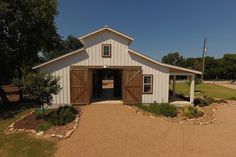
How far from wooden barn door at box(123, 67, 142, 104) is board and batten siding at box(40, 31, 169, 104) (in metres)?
0.49

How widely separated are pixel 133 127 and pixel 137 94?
5859 mm

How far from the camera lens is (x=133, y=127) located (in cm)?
1121

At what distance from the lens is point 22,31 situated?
1895 cm

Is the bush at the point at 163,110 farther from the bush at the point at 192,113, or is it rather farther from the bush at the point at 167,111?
the bush at the point at 192,113

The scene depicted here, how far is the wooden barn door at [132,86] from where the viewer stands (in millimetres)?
→ 16688

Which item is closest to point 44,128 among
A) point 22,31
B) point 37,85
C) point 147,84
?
point 37,85

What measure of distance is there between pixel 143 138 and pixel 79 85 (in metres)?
8.40

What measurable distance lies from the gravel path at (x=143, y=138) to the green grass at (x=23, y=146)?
0.65 metres

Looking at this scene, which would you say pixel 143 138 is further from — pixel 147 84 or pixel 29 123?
pixel 147 84

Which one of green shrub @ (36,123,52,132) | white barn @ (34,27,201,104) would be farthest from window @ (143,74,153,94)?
green shrub @ (36,123,52,132)

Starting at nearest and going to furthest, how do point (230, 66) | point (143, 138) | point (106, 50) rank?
point (143, 138) < point (106, 50) < point (230, 66)

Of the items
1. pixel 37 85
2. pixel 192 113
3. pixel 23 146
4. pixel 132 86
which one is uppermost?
pixel 37 85

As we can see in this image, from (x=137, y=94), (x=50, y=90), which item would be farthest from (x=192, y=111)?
(x=50, y=90)

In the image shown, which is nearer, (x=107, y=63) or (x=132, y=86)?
(x=107, y=63)
